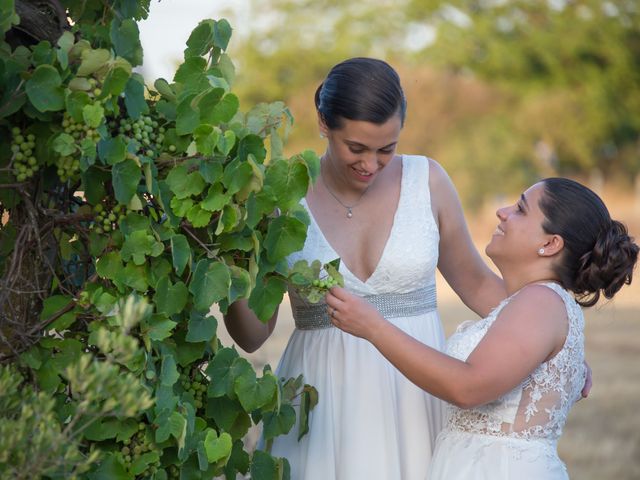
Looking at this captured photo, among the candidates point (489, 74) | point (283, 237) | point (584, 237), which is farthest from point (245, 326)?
point (489, 74)

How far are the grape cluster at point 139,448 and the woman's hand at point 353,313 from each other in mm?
624

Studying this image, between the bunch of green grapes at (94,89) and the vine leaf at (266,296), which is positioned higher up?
the bunch of green grapes at (94,89)

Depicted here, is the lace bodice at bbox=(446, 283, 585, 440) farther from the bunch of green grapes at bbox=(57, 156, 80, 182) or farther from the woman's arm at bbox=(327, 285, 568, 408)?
the bunch of green grapes at bbox=(57, 156, 80, 182)

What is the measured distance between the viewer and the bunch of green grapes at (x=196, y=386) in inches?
89.1

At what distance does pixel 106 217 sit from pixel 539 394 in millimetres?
1201

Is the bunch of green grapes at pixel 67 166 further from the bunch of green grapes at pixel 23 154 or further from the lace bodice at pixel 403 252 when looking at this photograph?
the lace bodice at pixel 403 252

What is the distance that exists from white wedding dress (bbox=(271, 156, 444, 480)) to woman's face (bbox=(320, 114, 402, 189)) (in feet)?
0.67

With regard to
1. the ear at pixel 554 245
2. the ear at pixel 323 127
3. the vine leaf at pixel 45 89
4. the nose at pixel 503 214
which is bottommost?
the vine leaf at pixel 45 89

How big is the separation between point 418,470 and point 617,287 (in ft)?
2.58

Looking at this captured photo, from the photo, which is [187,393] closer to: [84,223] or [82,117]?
[84,223]

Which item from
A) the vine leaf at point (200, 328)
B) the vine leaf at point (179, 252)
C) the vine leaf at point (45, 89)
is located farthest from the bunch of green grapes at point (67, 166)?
the vine leaf at point (200, 328)

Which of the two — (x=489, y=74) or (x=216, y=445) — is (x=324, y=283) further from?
(x=489, y=74)

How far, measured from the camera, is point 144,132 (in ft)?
6.93

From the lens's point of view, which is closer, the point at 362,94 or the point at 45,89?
the point at 45,89
